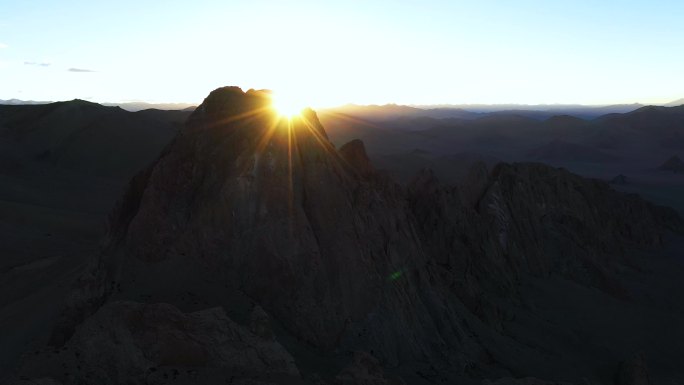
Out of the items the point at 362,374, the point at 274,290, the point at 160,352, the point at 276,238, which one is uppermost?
the point at 276,238

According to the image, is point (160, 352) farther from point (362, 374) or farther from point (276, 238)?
point (276, 238)

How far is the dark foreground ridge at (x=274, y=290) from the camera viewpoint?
14.3 meters

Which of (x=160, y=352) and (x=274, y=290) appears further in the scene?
(x=274, y=290)

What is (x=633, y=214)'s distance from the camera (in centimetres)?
5400

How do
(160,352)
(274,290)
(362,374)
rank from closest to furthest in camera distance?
(160,352) < (362,374) < (274,290)

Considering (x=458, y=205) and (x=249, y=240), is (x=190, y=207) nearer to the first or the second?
(x=249, y=240)

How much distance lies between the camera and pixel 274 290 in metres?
18.3

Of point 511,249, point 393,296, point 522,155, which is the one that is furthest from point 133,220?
point 522,155

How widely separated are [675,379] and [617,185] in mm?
85684

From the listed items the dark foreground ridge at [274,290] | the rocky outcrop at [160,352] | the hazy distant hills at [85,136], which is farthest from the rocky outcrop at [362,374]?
the hazy distant hills at [85,136]

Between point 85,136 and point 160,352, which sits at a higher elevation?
point 160,352

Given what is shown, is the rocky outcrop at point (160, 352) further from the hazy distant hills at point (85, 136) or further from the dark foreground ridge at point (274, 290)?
the hazy distant hills at point (85, 136)

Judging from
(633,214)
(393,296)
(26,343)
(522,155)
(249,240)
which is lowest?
(522,155)

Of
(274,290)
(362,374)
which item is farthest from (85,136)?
(362,374)
